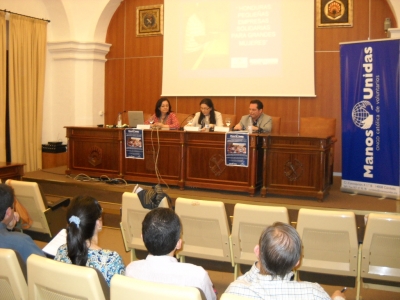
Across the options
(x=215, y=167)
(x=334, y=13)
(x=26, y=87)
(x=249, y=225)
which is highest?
(x=334, y=13)

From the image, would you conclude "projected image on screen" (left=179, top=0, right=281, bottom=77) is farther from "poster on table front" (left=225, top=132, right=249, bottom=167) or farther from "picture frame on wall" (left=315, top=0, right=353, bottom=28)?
"poster on table front" (left=225, top=132, right=249, bottom=167)

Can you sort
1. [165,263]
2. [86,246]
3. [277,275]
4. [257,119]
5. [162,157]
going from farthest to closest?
[257,119]
[162,157]
[86,246]
[165,263]
[277,275]

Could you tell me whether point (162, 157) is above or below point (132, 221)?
above

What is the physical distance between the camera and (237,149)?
5.24m

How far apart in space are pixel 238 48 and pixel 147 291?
21.4 feet

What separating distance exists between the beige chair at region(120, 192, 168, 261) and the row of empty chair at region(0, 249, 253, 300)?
1424 mm

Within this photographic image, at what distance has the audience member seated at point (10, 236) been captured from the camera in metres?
2.49

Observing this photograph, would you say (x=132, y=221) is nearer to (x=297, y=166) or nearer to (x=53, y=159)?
(x=297, y=166)

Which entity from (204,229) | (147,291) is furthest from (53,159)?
(147,291)

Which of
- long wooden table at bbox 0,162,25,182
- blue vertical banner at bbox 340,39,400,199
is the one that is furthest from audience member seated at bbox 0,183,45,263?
blue vertical banner at bbox 340,39,400,199

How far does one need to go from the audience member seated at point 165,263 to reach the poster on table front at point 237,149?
3.08m

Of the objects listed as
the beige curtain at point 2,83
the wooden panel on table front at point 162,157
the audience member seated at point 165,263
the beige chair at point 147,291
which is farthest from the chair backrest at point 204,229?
the beige curtain at point 2,83

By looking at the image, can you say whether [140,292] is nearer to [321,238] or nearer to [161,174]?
[321,238]

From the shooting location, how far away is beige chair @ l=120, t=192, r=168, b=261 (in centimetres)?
356
